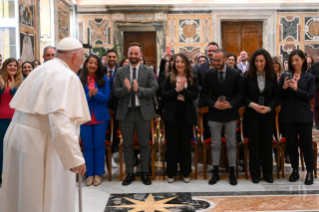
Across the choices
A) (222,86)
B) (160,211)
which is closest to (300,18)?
(222,86)

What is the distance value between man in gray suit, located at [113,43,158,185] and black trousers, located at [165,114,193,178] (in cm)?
29

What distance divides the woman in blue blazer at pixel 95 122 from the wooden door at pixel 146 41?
7.92 m

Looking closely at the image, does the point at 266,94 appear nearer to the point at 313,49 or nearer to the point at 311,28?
the point at 313,49

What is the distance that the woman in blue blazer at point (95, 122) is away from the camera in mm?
5016

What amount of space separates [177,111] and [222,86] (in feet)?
2.21

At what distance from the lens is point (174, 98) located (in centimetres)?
511

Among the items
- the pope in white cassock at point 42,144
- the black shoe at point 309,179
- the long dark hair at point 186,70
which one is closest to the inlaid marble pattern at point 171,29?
the long dark hair at point 186,70

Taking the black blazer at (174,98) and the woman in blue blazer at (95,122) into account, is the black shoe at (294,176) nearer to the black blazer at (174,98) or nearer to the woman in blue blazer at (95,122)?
the black blazer at (174,98)

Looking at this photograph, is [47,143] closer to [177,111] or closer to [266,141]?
[177,111]

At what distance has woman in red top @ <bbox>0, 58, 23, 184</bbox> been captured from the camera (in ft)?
16.4

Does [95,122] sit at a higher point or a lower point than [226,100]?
lower

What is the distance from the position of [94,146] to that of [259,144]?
2.17 metres

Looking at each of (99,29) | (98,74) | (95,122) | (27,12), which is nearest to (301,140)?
(95,122)

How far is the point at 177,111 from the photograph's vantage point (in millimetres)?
5105
